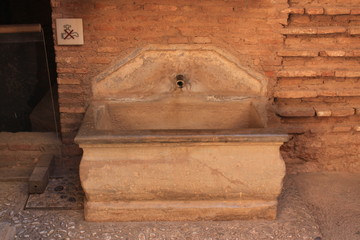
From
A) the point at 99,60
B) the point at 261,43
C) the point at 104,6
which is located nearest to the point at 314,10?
the point at 261,43

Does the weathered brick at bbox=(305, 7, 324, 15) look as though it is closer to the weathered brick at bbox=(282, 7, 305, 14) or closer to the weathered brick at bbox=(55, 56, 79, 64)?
the weathered brick at bbox=(282, 7, 305, 14)

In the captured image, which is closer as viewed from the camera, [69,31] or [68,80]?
[69,31]

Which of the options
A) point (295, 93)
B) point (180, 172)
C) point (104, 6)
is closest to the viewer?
point (180, 172)

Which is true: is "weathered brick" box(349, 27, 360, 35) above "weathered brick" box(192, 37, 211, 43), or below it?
above

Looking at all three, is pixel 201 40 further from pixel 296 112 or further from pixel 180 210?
pixel 180 210

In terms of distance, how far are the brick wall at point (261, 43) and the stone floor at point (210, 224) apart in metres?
0.67

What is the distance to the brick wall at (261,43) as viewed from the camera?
394cm

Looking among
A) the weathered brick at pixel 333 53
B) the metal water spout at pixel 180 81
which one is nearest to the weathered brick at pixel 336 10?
the weathered brick at pixel 333 53

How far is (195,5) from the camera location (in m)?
3.93

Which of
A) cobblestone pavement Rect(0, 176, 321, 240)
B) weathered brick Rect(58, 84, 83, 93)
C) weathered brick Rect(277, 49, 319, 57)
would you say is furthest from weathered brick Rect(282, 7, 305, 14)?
weathered brick Rect(58, 84, 83, 93)

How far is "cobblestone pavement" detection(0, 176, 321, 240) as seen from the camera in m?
3.47

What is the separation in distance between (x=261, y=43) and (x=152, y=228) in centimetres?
188

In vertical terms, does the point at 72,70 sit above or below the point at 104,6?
below

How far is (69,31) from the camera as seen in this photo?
3.94 meters
